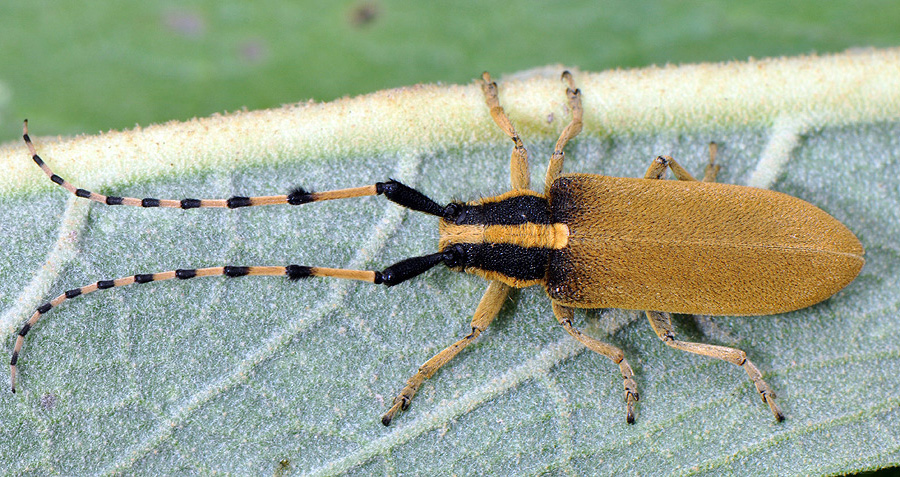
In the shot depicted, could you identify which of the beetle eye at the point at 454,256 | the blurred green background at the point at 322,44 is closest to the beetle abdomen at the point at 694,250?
the beetle eye at the point at 454,256

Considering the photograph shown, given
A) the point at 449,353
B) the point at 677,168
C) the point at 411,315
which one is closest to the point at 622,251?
the point at 677,168

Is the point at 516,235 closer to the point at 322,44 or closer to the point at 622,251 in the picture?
the point at 622,251

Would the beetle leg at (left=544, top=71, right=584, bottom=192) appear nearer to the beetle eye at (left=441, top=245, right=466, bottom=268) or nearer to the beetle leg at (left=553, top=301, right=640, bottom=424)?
the beetle eye at (left=441, top=245, right=466, bottom=268)

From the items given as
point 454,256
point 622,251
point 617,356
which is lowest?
point 617,356

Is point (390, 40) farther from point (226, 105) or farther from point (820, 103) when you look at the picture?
point (820, 103)

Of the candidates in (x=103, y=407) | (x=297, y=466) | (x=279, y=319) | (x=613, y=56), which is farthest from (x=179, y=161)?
(x=613, y=56)

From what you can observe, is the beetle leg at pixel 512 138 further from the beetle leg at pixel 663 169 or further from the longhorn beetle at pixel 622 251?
the beetle leg at pixel 663 169
